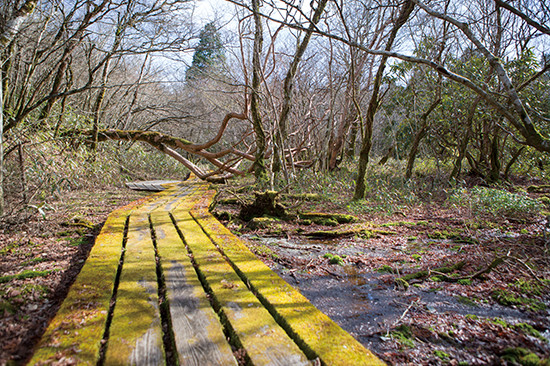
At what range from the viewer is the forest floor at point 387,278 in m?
1.79

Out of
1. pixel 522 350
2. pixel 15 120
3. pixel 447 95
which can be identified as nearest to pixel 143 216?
pixel 15 120

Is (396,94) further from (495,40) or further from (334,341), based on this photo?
(334,341)

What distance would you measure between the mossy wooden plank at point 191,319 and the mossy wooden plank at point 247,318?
0.09 metres

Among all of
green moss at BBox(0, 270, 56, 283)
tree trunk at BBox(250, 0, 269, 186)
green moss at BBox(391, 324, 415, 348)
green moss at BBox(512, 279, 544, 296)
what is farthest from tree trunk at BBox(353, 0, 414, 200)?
green moss at BBox(0, 270, 56, 283)

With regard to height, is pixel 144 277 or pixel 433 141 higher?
pixel 433 141

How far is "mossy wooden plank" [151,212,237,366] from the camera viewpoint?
1.50 m

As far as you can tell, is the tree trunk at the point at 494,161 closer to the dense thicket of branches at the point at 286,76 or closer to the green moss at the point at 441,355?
the dense thicket of branches at the point at 286,76

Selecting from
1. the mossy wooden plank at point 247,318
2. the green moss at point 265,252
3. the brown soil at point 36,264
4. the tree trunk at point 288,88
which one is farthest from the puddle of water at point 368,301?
the tree trunk at point 288,88

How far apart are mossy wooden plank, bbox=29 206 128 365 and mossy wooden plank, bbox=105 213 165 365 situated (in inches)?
2.9

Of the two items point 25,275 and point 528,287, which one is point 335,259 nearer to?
point 528,287

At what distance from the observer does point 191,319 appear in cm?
180

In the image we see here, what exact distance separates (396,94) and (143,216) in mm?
8445

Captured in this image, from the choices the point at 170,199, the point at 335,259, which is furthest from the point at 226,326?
the point at 170,199

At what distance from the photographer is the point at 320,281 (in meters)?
2.82
